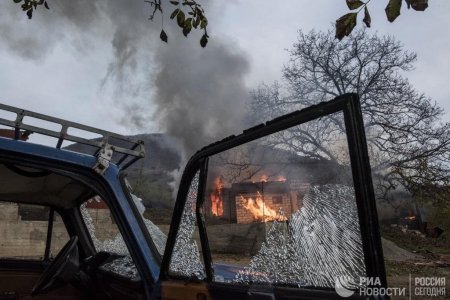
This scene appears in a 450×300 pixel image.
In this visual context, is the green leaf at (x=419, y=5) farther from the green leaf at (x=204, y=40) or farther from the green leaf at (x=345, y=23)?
the green leaf at (x=204, y=40)

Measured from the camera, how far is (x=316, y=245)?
125 centimetres

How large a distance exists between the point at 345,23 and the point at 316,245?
103 centimetres

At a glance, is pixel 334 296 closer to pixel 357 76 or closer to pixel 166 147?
pixel 357 76

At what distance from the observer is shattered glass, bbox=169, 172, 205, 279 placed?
1.60 meters

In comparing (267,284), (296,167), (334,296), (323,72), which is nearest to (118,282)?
(267,284)

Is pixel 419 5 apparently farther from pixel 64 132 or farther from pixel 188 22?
pixel 64 132

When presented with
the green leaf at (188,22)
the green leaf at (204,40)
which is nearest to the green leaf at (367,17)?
the green leaf at (204,40)

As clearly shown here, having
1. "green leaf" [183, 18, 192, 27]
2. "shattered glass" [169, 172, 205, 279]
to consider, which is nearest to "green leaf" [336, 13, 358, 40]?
"shattered glass" [169, 172, 205, 279]

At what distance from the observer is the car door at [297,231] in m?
1.02

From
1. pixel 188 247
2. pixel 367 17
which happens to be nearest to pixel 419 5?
pixel 367 17

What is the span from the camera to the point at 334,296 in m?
1.05

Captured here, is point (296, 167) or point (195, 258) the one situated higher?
point (296, 167)

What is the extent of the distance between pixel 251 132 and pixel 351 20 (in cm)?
78

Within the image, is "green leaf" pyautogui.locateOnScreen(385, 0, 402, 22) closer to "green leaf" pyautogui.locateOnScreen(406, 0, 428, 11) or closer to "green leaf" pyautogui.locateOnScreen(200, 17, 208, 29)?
"green leaf" pyautogui.locateOnScreen(406, 0, 428, 11)
